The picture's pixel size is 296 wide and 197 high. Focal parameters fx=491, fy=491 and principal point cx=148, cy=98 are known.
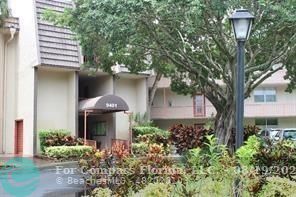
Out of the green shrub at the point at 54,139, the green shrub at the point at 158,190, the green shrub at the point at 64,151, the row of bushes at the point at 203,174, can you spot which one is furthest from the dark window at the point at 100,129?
the green shrub at the point at 158,190

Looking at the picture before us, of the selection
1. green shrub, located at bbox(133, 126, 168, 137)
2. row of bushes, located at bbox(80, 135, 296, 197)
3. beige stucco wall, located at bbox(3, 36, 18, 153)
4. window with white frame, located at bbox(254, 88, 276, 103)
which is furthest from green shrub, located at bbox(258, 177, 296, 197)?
window with white frame, located at bbox(254, 88, 276, 103)

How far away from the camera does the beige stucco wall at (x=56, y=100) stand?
27.7 metres

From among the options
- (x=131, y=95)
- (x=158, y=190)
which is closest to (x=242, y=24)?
(x=158, y=190)

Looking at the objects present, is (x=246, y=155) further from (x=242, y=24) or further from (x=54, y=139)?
(x=54, y=139)

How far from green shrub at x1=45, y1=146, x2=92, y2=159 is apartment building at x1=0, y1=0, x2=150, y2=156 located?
2239 millimetres

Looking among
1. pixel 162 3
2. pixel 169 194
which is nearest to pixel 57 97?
pixel 162 3

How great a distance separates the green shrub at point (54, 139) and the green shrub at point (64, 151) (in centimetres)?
91

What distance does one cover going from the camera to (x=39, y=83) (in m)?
27.7

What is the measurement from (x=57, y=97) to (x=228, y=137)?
14.6m

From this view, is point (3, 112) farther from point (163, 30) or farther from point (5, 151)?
point (163, 30)

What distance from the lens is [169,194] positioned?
7.14 meters

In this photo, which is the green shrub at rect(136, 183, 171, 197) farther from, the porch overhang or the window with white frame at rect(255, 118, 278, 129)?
the window with white frame at rect(255, 118, 278, 129)

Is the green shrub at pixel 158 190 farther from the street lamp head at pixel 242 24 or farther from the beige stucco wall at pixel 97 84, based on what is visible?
the beige stucco wall at pixel 97 84

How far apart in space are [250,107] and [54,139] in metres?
16.6
